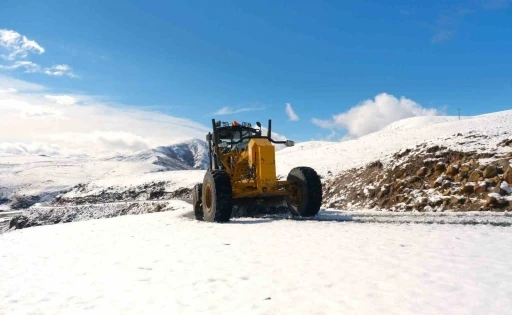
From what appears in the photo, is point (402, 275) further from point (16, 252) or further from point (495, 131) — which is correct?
point (495, 131)

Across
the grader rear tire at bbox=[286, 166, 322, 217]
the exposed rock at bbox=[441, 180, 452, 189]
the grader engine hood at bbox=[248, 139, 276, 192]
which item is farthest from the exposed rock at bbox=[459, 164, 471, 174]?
the grader engine hood at bbox=[248, 139, 276, 192]

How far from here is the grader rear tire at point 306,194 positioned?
1293cm

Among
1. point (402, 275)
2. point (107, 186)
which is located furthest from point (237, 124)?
point (107, 186)

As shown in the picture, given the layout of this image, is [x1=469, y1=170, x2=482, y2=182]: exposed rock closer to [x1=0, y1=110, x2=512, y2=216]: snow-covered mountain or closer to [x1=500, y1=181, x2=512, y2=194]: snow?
[x1=0, y1=110, x2=512, y2=216]: snow-covered mountain

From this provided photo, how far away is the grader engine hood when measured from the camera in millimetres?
12180

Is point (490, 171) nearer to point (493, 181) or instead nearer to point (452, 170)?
point (493, 181)

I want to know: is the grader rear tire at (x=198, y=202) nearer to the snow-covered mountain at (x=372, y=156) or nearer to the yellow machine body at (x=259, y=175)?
the yellow machine body at (x=259, y=175)

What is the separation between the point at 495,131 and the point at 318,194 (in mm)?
12222

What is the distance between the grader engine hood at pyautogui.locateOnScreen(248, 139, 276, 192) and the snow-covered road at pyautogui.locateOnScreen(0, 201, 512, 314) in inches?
117

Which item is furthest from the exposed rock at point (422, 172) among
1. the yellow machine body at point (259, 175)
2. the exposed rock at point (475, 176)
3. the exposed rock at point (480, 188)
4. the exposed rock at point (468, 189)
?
the yellow machine body at point (259, 175)

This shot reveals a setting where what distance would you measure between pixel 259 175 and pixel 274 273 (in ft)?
21.7

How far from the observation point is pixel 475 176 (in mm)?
14258

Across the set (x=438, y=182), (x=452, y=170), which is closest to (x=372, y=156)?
(x=452, y=170)

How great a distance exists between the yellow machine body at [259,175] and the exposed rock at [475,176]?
7.62 meters
